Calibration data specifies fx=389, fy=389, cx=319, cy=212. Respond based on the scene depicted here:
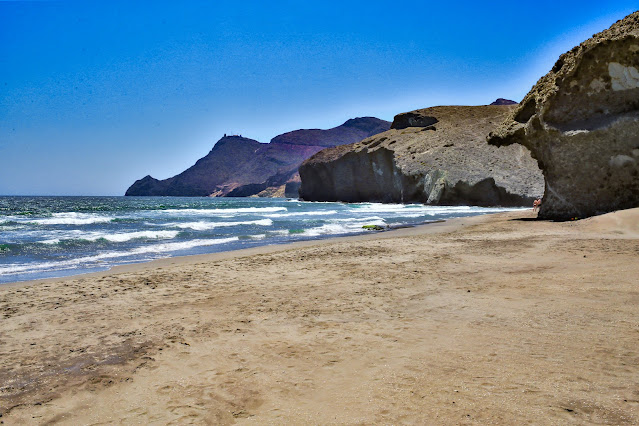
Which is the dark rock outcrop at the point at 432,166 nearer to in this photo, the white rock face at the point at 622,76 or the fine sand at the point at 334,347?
the white rock face at the point at 622,76

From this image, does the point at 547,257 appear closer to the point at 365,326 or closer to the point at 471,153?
the point at 365,326

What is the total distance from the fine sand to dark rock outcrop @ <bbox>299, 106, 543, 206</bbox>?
34.5 m

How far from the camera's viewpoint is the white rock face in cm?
1273

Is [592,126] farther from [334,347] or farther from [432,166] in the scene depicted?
[432,166]

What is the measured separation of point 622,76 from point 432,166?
32.0 meters

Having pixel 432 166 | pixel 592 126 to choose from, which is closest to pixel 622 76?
pixel 592 126

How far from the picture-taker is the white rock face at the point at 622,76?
41.8 ft

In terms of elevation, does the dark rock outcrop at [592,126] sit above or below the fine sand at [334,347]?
above

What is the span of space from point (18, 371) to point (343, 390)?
2.88m

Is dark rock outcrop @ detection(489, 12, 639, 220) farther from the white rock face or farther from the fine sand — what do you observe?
the fine sand

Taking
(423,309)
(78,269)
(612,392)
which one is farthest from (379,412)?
(78,269)

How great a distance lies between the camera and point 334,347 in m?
3.66

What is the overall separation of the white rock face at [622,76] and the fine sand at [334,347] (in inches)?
341

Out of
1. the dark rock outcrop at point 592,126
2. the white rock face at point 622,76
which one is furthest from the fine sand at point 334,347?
the white rock face at point 622,76
